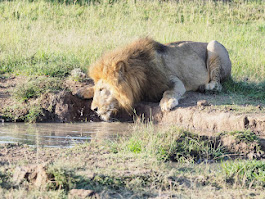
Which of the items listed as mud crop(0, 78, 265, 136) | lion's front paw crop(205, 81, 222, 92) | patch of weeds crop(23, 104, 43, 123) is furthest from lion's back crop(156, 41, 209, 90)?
patch of weeds crop(23, 104, 43, 123)

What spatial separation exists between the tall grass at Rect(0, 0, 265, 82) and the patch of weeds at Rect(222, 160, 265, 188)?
4.91m

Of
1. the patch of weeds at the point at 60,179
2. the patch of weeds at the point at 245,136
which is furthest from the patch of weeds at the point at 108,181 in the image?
the patch of weeds at the point at 245,136

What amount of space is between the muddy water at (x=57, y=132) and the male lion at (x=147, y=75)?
1.23ft

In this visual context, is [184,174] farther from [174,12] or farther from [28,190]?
[174,12]

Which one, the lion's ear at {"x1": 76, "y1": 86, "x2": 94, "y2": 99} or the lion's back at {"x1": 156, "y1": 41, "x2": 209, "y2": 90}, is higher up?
the lion's back at {"x1": 156, "y1": 41, "x2": 209, "y2": 90}

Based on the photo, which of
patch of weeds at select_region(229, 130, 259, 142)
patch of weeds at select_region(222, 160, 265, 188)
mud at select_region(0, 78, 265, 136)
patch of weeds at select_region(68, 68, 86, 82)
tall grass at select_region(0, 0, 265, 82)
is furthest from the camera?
tall grass at select_region(0, 0, 265, 82)

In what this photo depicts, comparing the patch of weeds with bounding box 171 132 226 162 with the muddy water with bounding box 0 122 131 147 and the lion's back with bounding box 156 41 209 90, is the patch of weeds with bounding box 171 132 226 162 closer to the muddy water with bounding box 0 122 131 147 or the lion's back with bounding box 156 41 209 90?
the muddy water with bounding box 0 122 131 147

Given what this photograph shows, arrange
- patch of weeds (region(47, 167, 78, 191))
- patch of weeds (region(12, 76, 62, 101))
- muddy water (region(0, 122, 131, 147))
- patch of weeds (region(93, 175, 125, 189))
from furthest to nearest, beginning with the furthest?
1. patch of weeds (region(12, 76, 62, 101))
2. muddy water (region(0, 122, 131, 147))
3. patch of weeds (region(93, 175, 125, 189))
4. patch of weeds (region(47, 167, 78, 191))

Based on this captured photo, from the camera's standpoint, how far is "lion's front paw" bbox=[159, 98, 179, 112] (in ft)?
22.3

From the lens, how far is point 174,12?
52.0 ft

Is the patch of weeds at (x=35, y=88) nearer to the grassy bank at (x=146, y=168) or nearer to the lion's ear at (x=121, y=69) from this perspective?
the lion's ear at (x=121, y=69)

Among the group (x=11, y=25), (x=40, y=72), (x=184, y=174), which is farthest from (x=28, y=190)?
(x=11, y=25)

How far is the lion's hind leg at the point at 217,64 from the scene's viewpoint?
325 inches

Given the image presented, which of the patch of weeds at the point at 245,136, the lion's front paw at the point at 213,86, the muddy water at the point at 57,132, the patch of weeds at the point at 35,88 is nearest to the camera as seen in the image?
the patch of weeds at the point at 245,136
